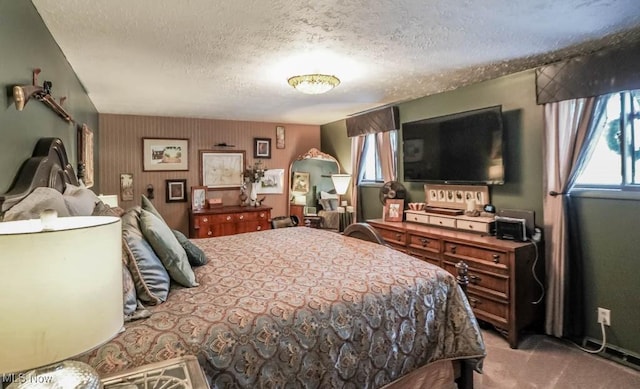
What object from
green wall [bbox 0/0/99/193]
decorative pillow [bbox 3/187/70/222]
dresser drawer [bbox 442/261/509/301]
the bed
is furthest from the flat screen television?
green wall [bbox 0/0/99/193]

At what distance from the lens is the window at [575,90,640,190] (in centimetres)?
249

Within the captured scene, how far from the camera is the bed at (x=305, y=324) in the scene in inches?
52.4

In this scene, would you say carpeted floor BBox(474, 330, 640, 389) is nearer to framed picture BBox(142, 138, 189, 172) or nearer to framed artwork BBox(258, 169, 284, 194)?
framed artwork BBox(258, 169, 284, 194)

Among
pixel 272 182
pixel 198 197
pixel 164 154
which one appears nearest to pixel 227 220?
pixel 198 197

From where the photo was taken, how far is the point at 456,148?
3.50 m

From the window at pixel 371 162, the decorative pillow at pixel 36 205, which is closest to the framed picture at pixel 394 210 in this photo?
the window at pixel 371 162

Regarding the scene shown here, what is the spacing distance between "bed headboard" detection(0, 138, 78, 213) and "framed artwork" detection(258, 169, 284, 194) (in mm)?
3721

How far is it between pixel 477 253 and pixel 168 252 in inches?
95.6

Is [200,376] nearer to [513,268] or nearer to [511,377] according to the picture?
[511,377]

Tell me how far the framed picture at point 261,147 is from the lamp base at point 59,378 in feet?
16.2

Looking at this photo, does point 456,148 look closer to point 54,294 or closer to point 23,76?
point 23,76

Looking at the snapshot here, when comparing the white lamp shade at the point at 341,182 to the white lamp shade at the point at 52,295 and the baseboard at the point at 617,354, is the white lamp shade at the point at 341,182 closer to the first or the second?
the baseboard at the point at 617,354

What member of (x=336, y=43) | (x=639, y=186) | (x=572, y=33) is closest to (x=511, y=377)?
(x=639, y=186)

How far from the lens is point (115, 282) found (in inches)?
32.3
